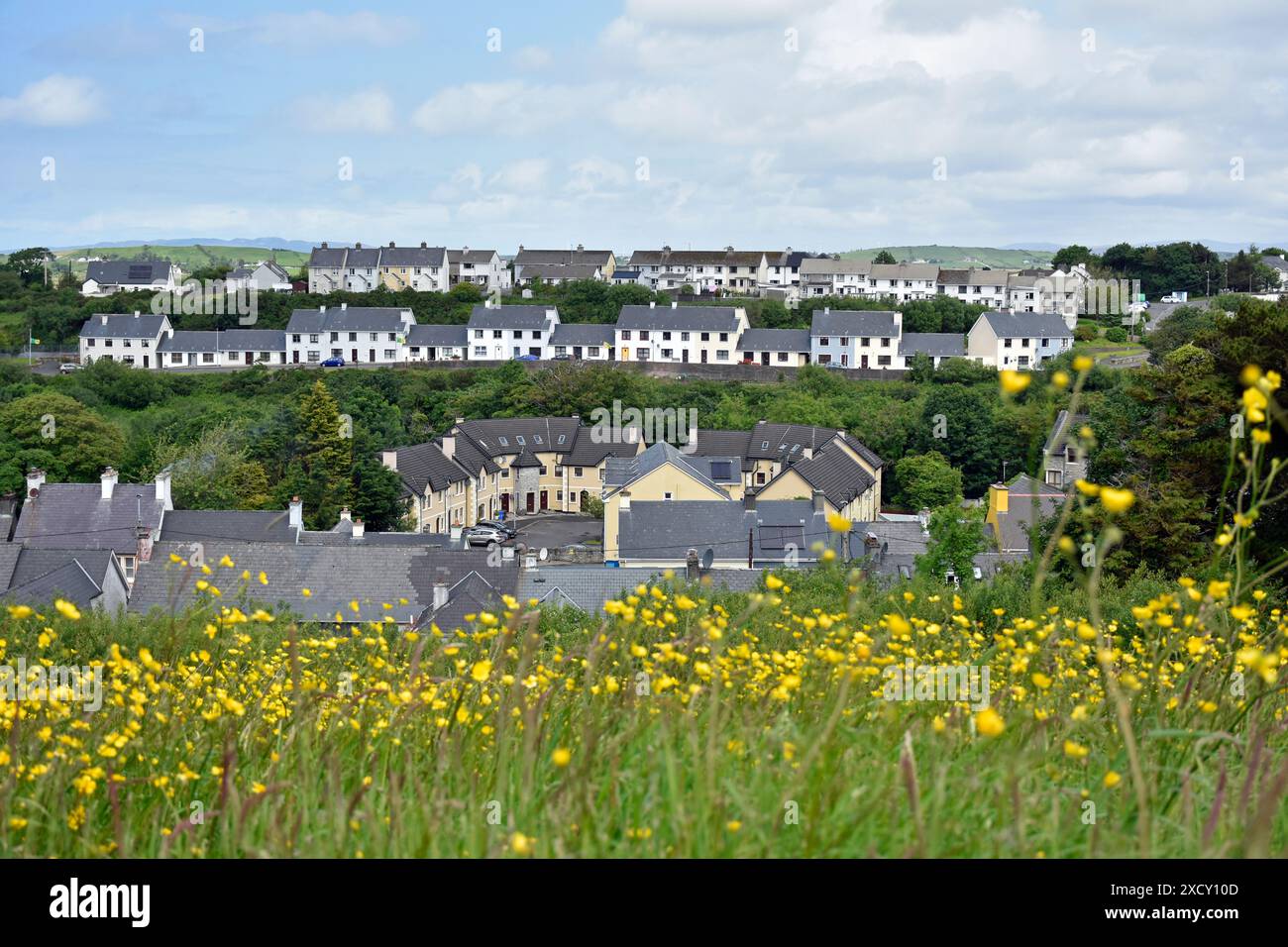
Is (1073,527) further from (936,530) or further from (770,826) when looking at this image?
(770,826)

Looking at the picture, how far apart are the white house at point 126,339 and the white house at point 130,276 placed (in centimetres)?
1512

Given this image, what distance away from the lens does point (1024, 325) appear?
2955 inches

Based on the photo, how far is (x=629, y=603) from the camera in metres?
5.06

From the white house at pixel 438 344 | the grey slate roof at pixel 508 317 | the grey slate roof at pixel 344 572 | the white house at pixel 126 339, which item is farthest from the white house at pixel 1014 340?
the grey slate roof at pixel 344 572

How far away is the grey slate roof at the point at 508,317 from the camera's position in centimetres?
7812

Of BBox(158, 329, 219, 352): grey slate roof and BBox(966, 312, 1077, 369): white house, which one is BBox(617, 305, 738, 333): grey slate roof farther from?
BBox(158, 329, 219, 352): grey slate roof

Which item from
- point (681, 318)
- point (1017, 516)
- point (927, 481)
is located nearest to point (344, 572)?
point (1017, 516)

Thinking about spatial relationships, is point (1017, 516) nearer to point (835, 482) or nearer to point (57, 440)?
point (835, 482)

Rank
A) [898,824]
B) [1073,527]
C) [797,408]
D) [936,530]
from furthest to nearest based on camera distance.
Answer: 1. [797,408]
2. [936,530]
3. [1073,527]
4. [898,824]

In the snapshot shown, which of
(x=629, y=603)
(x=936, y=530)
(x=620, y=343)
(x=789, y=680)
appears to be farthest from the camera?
(x=620, y=343)

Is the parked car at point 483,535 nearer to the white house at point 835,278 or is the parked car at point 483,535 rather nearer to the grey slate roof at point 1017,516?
the grey slate roof at point 1017,516

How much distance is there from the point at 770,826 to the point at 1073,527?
19783 millimetres

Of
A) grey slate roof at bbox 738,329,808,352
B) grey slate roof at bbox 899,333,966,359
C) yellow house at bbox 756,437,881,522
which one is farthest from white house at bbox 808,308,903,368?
yellow house at bbox 756,437,881,522
